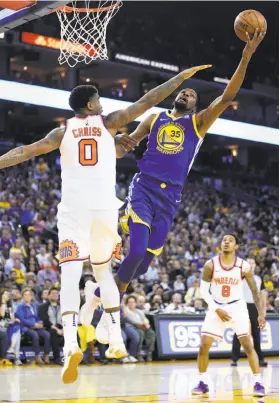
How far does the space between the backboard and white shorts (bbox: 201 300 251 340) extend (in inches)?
180

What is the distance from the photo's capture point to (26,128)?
29172mm

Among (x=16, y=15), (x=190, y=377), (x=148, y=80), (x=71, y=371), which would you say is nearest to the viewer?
(x=71, y=371)

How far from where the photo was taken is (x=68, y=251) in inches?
228

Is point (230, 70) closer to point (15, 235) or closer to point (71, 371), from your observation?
point (15, 235)

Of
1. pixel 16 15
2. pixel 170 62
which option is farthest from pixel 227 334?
pixel 170 62

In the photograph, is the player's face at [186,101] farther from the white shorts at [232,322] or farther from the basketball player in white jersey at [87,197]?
the white shorts at [232,322]

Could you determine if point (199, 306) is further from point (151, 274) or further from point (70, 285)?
point (70, 285)

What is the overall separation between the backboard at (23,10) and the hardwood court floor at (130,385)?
409 centimetres

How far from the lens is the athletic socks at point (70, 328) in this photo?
18.7 feet

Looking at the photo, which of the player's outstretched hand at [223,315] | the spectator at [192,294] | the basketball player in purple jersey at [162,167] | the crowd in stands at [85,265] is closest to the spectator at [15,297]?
the crowd in stands at [85,265]

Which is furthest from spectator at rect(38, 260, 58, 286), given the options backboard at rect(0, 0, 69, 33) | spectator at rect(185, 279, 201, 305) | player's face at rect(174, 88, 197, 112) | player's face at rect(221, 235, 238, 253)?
player's face at rect(174, 88, 197, 112)

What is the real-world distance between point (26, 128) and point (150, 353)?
16833mm

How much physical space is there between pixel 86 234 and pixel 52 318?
762 cm

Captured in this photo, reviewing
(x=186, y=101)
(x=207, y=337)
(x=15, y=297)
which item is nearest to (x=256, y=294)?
(x=207, y=337)
